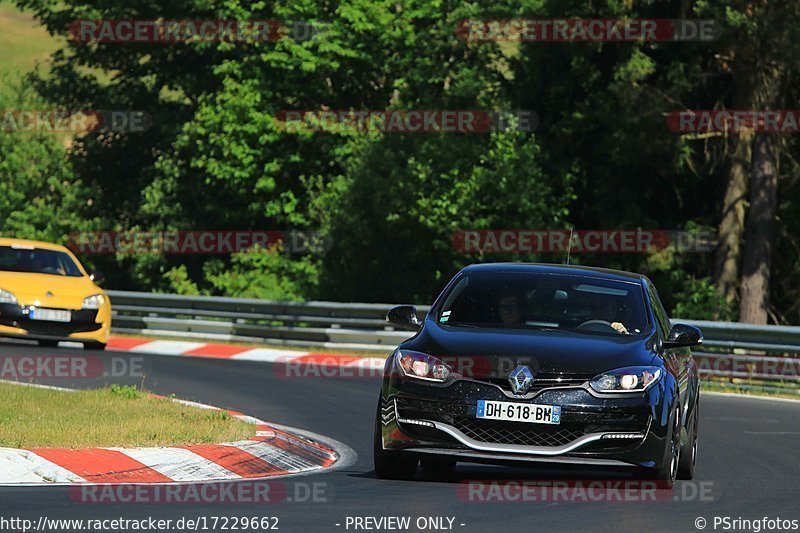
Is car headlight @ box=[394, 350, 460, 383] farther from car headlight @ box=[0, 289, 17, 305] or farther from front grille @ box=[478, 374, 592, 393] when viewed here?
car headlight @ box=[0, 289, 17, 305]

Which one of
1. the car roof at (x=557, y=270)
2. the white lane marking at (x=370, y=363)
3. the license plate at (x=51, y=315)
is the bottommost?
the white lane marking at (x=370, y=363)

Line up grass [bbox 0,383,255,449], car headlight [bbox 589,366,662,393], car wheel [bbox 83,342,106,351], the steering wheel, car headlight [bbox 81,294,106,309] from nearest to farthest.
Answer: car headlight [bbox 589,366,662,393] < the steering wheel < grass [bbox 0,383,255,449] < car headlight [bbox 81,294,106,309] < car wheel [bbox 83,342,106,351]

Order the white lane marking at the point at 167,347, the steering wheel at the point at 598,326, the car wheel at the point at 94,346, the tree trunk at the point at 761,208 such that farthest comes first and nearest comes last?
the tree trunk at the point at 761,208, the white lane marking at the point at 167,347, the car wheel at the point at 94,346, the steering wheel at the point at 598,326

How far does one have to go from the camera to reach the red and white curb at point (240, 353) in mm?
25719

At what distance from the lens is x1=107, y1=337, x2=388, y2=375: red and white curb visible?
25.7 m

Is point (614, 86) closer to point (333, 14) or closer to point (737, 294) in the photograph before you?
point (737, 294)

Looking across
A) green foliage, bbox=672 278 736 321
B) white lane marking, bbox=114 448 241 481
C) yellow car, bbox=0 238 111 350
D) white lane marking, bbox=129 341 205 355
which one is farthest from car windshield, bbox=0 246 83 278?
green foliage, bbox=672 278 736 321

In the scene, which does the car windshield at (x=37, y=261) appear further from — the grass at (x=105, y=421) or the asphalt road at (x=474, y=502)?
the grass at (x=105, y=421)

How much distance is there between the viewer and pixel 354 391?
19641mm

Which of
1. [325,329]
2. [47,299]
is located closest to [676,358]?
[47,299]

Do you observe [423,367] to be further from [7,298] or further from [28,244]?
[28,244]

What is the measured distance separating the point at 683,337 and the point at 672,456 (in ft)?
3.10

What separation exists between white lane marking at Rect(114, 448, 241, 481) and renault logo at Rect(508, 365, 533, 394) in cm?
197

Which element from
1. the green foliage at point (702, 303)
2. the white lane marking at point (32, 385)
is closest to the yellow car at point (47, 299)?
the white lane marking at point (32, 385)
